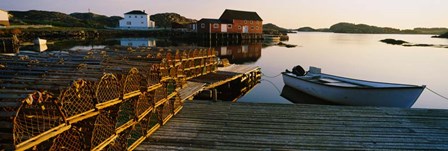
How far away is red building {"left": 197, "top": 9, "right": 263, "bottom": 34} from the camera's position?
70062 millimetres

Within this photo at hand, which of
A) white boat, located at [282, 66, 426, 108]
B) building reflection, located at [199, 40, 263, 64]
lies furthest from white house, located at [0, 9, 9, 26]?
white boat, located at [282, 66, 426, 108]

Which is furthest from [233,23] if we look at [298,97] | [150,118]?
[150,118]

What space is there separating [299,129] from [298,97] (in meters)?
12.0

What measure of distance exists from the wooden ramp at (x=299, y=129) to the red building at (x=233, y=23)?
194 feet

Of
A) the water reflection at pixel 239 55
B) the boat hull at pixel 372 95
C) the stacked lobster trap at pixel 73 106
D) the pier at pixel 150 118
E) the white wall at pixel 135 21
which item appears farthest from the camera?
the white wall at pixel 135 21

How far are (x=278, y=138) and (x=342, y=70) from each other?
30599 millimetres

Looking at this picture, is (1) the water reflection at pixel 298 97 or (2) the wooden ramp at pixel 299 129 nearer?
(2) the wooden ramp at pixel 299 129

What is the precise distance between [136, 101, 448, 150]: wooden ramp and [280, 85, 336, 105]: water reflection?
7655mm

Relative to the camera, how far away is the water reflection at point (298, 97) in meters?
17.5

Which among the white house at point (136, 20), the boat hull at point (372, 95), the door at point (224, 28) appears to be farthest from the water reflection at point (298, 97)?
the white house at point (136, 20)

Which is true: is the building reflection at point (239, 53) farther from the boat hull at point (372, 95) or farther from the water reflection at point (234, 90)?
the boat hull at point (372, 95)

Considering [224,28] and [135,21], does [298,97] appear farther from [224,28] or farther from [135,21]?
[135,21]

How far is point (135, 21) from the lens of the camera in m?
98.1

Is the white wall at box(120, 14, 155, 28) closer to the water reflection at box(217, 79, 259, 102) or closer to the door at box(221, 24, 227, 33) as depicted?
the door at box(221, 24, 227, 33)
